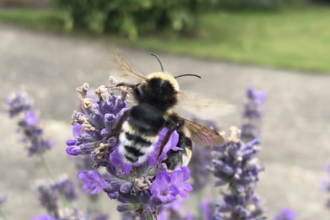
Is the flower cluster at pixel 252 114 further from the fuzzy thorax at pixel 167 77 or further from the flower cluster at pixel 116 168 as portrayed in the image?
the flower cluster at pixel 116 168

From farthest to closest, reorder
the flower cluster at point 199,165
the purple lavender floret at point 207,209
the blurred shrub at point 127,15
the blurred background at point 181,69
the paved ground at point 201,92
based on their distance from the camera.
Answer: the blurred shrub at point 127,15
the blurred background at point 181,69
the paved ground at point 201,92
the flower cluster at point 199,165
the purple lavender floret at point 207,209

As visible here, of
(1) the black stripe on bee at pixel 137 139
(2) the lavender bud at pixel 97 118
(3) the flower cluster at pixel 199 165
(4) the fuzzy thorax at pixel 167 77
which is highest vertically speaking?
(4) the fuzzy thorax at pixel 167 77

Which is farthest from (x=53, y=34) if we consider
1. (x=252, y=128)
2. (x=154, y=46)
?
(x=252, y=128)

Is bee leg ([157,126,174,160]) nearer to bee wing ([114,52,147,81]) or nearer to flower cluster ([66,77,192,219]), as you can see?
flower cluster ([66,77,192,219])

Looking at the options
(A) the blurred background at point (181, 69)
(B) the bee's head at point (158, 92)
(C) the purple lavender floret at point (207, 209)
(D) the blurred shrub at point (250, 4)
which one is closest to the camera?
(B) the bee's head at point (158, 92)

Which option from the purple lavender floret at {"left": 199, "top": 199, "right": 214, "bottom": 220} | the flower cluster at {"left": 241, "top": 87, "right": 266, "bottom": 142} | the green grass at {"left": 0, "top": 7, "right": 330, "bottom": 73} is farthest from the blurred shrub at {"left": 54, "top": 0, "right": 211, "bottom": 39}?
the purple lavender floret at {"left": 199, "top": 199, "right": 214, "bottom": 220}

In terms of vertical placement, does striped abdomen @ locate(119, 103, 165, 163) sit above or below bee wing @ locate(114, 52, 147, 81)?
below

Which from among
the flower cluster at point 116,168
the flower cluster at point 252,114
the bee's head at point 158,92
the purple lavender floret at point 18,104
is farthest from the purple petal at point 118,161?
the flower cluster at point 252,114

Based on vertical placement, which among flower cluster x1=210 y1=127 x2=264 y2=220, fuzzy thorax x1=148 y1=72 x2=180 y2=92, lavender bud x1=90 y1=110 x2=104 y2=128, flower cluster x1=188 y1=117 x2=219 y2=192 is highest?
fuzzy thorax x1=148 y1=72 x2=180 y2=92
